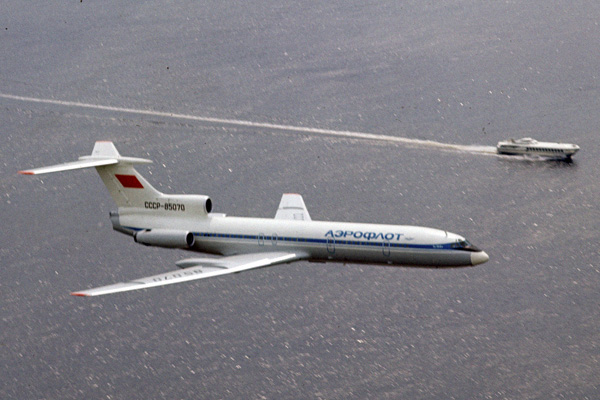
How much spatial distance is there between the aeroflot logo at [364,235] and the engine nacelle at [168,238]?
15723 mm

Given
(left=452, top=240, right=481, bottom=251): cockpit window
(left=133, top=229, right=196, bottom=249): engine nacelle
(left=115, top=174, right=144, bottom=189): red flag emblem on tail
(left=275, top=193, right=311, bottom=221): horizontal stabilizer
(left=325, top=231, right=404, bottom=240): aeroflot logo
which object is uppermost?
(left=115, top=174, right=144, bottom=189): red flag emblem on tail

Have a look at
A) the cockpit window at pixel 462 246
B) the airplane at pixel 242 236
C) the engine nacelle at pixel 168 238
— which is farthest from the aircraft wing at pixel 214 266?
the cockpit window at pixel 462 246

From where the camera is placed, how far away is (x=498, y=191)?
129000 millimetres

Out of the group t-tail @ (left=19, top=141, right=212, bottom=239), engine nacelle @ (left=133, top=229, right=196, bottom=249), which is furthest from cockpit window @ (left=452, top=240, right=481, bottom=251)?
engine nacelle @ (left=133, top=229, right=196, bottom=249)

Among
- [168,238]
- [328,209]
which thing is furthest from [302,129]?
[168,238]

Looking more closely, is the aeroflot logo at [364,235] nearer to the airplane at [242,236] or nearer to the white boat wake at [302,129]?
the airplane at [242,236]

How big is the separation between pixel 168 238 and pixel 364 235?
862 inches

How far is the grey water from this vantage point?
298ft

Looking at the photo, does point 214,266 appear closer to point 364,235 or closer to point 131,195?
point 364,235

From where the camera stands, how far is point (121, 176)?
105000mm

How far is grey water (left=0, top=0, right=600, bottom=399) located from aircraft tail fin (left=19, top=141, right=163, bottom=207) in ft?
36.4

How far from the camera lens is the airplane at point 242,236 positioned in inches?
3669

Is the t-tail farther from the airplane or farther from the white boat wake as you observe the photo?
the white boat wake

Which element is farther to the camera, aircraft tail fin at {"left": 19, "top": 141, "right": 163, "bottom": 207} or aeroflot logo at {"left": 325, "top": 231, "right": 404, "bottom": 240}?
aircraft tail fin at {"left": 19, "top": 141, "right": 163, "bottom": 207}
